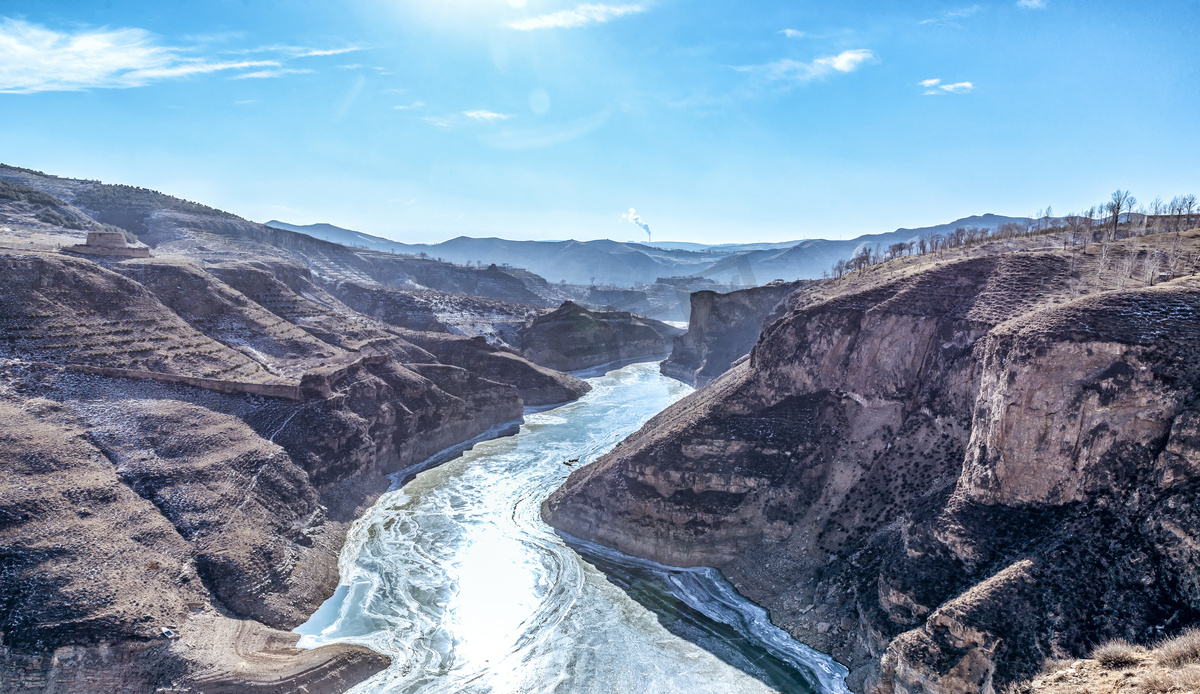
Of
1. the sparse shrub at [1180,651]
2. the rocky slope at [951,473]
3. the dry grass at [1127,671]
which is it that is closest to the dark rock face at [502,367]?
the rocky slope at [951,473]

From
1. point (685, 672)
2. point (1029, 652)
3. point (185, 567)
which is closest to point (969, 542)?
point (1029, 652)

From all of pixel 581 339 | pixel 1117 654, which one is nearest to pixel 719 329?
pixel 581 339

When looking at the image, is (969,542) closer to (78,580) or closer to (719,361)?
(78,580)

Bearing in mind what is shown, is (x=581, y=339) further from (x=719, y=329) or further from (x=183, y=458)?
(x=183, y=458)

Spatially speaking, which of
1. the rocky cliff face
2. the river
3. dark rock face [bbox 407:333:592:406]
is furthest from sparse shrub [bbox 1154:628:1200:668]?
dark rock face [bbox 407:333:592:406]

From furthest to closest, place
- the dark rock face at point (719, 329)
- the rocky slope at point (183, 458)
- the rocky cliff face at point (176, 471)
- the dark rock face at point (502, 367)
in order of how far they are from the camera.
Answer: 1. the dark rock face at point (719, 329)
2. the dark rock face at point (502, 367)
3. the rocky slope at point (183, 458)
4. the rocky cliff face at point (176, 471)

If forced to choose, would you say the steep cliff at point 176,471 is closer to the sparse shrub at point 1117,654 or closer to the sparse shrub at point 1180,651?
the sparse shrub at point 1117,654

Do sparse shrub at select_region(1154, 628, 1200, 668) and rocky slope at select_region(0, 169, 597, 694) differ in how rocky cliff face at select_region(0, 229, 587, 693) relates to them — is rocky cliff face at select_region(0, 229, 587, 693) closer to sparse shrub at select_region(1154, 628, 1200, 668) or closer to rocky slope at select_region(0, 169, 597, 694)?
rocky slope at select_region(0, 169, 597, 694)
